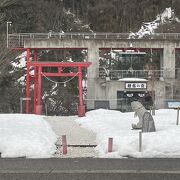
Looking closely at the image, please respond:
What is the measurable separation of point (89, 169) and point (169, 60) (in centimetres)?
3819

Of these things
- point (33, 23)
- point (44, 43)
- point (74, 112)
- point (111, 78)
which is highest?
point (33, 23)

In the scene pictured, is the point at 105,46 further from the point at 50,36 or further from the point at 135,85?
the point at 50,36

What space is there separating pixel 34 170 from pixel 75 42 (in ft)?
118

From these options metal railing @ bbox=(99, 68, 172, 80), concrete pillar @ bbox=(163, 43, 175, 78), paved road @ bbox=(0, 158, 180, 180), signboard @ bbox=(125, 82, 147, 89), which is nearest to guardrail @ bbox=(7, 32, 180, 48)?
concrete pillar @ bbox=(163, 43, 175, 78)

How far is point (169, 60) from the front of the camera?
158ft

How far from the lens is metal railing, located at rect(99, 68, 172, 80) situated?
4791cm

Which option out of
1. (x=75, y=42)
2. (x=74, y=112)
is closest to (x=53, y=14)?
(x=75, y=42)

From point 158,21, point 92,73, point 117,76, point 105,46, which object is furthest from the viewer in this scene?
point 158,21

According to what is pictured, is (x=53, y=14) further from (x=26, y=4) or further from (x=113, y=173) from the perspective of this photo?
(x=113, y=173)

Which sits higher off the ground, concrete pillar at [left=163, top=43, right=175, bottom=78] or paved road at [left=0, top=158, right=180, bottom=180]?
concrete pillar at [left=163, top=43, right=175, bottom=78]

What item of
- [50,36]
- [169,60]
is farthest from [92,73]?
[169,60]

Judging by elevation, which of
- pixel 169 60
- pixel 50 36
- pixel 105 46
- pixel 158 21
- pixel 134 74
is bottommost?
pixel 134 74

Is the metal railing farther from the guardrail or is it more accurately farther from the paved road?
the paved road

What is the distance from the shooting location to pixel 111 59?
61.6 metres
